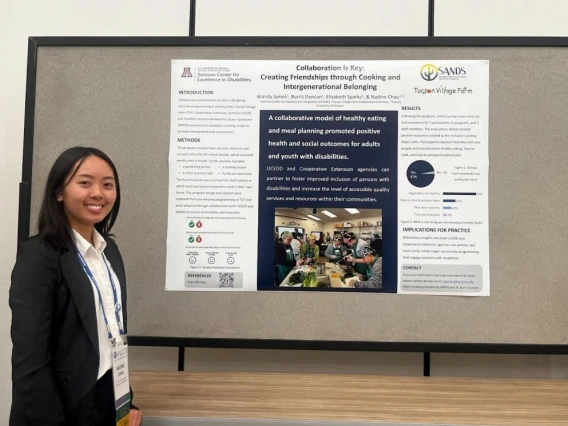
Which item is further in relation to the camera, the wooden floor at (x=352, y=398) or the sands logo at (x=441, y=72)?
the sands logo at (x=441, y=72)

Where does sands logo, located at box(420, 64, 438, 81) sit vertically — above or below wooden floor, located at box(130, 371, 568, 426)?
above

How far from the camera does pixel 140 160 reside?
1.35 metres

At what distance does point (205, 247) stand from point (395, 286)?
2.05 feet

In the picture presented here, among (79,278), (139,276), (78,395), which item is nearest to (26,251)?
(79,278)

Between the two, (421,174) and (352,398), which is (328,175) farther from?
(352,398)

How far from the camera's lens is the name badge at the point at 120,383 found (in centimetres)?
89

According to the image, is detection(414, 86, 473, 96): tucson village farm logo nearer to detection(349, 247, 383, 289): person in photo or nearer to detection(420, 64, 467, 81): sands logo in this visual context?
detection(420, 64, 467, 81): sands logo

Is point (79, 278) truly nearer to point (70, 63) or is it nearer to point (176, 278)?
point (176, 278)

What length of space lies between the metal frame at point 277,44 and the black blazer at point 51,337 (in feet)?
1.52

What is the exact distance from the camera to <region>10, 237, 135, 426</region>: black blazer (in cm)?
81

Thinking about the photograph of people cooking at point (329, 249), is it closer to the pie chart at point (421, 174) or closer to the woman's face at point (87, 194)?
the pie chart at point (421, 174)
